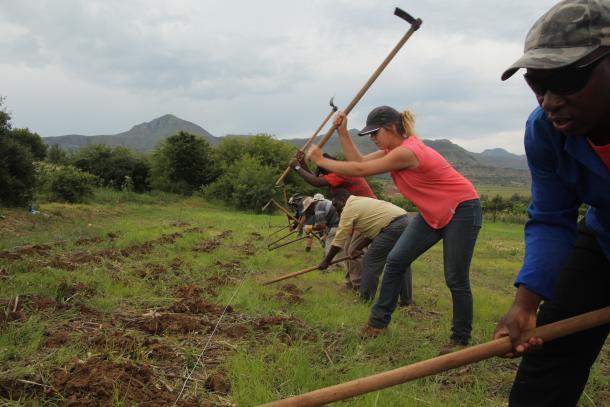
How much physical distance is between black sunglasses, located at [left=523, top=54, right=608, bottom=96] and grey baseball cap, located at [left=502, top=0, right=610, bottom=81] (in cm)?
4

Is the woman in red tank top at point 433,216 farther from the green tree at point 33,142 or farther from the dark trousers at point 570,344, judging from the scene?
the green tree at point 33,142

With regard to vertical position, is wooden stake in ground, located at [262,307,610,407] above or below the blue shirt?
below

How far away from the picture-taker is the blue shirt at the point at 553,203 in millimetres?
1589

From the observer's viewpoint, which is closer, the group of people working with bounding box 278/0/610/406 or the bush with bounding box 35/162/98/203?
the group of people working with bounding box 278/0/610/406

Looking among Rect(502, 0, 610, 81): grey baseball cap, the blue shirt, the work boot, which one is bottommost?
the work boot

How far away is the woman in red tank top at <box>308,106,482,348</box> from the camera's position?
11.2ft

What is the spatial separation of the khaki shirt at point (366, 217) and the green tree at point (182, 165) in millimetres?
27911

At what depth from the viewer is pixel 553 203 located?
1.71 meters

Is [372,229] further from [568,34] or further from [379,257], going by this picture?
[568,34]

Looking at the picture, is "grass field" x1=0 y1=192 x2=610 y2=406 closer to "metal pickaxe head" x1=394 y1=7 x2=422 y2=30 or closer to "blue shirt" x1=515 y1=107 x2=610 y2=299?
"blue shirt" x1=515 y1=107 x2=610 y2=299

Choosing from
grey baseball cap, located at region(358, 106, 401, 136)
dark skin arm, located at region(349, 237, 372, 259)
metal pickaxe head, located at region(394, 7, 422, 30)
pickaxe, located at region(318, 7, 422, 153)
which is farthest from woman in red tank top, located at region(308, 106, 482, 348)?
dark skin arm, located at region(349, 237, 372, 259)

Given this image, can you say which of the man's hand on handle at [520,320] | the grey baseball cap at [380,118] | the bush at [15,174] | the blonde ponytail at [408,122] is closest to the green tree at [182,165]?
the bush at [15,174]

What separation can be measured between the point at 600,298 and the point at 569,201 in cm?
38

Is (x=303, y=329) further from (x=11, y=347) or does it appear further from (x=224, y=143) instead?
(x=224, y=143)
